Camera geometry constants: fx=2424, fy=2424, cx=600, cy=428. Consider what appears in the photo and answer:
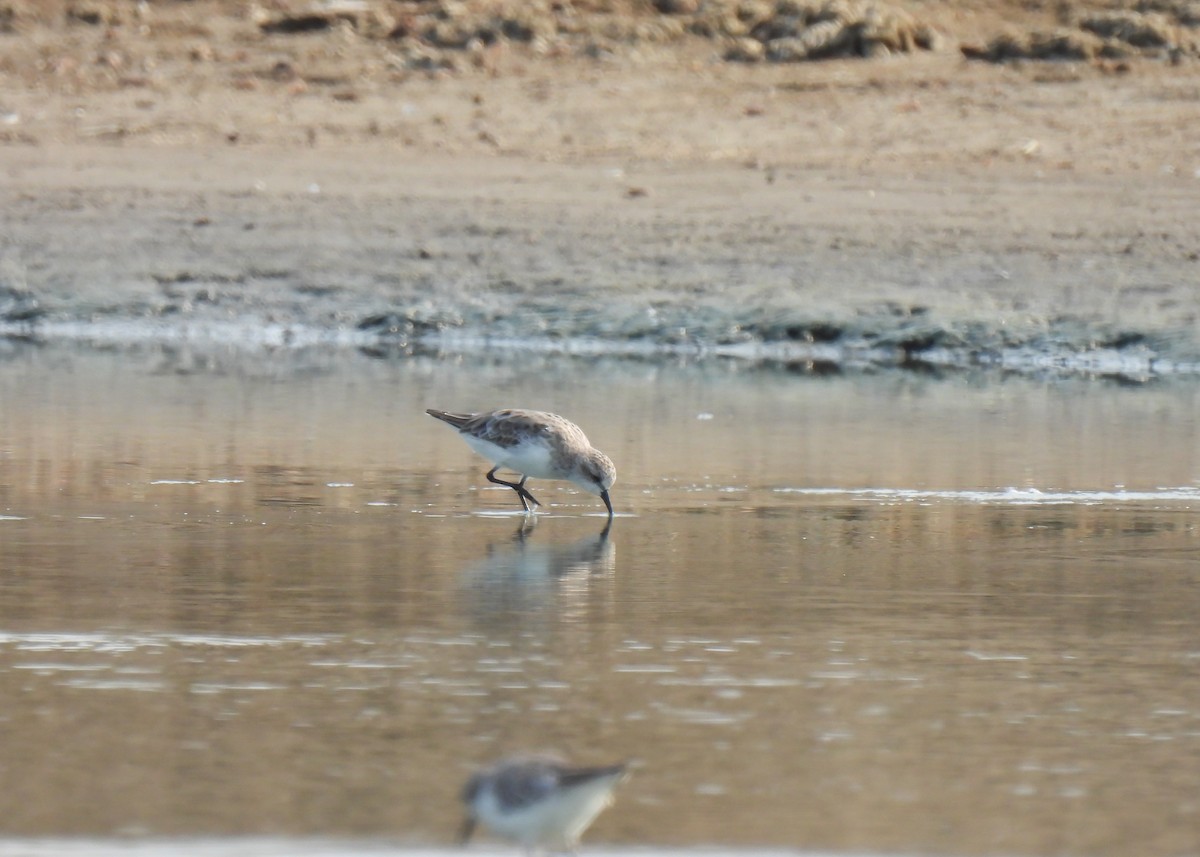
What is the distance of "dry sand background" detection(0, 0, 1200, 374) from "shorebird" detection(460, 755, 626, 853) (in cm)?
983

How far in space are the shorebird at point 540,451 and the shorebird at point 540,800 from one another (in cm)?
408

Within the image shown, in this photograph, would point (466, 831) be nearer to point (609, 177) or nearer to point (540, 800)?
point (540, 800)

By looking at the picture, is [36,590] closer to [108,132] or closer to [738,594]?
[738,594]

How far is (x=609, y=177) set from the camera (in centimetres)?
1734

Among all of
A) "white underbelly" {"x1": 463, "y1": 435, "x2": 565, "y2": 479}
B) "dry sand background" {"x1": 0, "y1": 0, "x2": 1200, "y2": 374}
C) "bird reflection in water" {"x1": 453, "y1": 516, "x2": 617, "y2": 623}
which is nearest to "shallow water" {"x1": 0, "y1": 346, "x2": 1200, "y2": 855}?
"bird reflection in water" {"x1": 453, "y1": 516, "x2": 617, "y2": 623}

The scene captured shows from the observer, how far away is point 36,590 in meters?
6.81

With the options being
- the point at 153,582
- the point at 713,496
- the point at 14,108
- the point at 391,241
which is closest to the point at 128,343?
the point at 391,241

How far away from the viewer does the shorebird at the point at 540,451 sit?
27.5 ft

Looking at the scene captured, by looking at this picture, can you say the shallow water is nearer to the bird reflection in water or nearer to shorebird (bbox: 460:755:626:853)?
the bird reflection in water

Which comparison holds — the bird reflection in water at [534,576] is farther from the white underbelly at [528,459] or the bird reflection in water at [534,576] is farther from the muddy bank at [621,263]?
the muddy bank at [621,263]

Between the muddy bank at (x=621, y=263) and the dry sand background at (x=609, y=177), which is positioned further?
the dry sand background at (x=609, y=177)

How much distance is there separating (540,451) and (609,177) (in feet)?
29.6

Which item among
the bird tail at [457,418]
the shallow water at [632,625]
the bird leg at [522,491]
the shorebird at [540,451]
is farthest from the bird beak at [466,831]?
the bird tail at [457,418]

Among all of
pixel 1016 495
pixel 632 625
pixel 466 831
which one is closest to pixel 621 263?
pixel 1016 495
